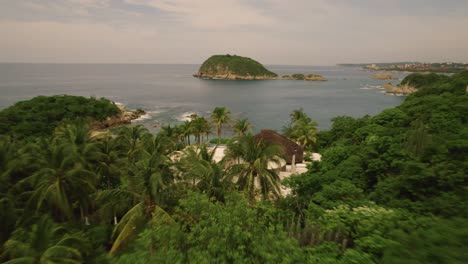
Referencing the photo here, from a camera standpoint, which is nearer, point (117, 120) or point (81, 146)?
point (81, 146)

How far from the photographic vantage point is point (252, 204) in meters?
12.7

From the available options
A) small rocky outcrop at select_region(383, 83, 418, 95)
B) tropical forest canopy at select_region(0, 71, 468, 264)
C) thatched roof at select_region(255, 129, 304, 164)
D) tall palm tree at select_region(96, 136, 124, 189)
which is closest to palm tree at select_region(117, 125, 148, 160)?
tropical forest canopy at select_region(0, 71, 468, 264)

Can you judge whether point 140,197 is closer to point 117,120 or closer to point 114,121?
point 114,121

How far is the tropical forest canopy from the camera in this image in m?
7.36

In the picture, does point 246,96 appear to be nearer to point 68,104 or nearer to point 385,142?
point 68,104

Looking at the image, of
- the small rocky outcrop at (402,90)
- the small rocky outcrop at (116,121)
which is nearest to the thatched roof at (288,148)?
the small rocky outcrop at (116,121)

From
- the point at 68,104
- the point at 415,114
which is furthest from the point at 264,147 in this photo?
the point at 68,104

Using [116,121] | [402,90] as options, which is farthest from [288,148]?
[402,90]

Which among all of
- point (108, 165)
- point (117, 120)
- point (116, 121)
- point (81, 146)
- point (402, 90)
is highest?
point (402, 90)

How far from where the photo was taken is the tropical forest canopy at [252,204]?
736 cm

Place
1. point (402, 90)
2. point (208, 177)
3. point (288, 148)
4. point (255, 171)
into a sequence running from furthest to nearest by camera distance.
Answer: point (402, 90) < point (288, 148) < point (255, 171) < point (208, 177)

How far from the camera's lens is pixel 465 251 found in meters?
5.43

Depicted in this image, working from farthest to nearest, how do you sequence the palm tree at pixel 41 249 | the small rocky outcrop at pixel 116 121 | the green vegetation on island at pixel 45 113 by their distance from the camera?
the small rocky outcrop at pixel 116 121 < the green vegetation on island at pixel 45 113 < the palm tree at pixel 41 249

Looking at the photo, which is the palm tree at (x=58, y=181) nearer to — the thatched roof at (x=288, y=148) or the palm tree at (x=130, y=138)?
the palm tree at (x=130, y=138)
